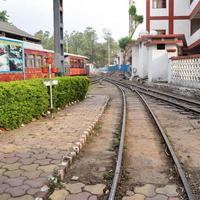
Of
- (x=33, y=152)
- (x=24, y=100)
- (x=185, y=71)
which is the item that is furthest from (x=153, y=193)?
(x=185, y=71)

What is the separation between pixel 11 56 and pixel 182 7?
26.3 meters

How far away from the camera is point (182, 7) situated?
38.1m

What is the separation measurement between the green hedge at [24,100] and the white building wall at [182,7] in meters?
28.4

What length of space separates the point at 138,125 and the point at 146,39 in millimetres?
20870

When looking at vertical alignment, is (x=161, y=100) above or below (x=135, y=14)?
below

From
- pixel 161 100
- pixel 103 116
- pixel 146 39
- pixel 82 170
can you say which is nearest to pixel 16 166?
pixel 82 170

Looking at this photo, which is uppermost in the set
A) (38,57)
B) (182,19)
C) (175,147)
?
(182,19)

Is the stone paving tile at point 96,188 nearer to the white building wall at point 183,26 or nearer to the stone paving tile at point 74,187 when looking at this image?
the stone paving tile at point 74,187

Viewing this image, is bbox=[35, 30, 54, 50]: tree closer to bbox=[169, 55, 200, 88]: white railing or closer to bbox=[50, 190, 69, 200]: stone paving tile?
bbox=[169, 55, 200, 88]: white railing

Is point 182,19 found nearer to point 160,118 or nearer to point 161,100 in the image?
point 161,100

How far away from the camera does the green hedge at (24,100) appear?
27.7 feet

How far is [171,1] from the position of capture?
124 ft

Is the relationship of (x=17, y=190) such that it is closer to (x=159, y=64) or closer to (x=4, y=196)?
(x=4, y=196)

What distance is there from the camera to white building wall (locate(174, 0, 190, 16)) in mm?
38062
